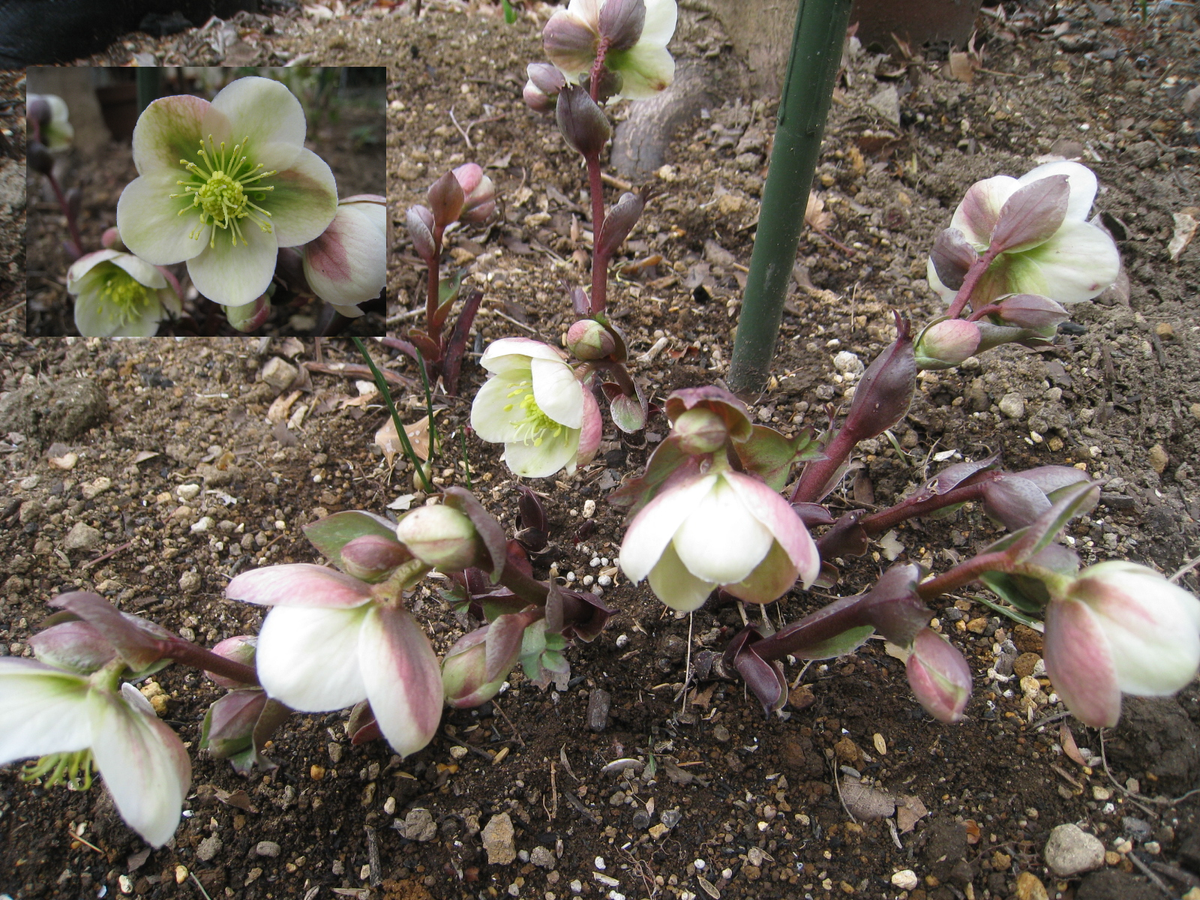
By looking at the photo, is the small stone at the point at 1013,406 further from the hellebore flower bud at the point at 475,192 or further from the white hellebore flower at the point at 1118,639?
the hellebore flower bud at the point at 475,192

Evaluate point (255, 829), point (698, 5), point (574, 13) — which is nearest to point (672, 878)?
point (255, 829)

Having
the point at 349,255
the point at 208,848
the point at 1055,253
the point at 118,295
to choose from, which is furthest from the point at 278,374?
the point at 1055,253

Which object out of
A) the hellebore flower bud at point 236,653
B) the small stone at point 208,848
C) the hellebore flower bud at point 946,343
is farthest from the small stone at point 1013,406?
the small stone at point 208,848

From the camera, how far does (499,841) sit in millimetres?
1023

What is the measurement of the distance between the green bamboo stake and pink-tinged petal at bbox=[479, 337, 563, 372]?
403mm

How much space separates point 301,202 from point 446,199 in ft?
1.02

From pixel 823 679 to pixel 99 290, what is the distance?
1.35 metres

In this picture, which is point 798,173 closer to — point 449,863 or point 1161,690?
point 1161,690

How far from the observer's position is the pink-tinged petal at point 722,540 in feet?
2.39

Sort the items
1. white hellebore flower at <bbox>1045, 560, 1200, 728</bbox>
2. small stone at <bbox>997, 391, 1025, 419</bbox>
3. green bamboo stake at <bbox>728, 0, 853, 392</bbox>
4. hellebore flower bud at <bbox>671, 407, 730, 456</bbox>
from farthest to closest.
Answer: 1. small stone at <bbox>997, 391, 1025, 419</bbox>
2. green bamboo stake at <bbox>728, 0, 853, 392</bbox>
3. hellebore flower bud at <bbox>671, 407, 730, 456</bbox>
4. white hellebore flower at <bbox>1045, 560, 1200, 728</bbox>

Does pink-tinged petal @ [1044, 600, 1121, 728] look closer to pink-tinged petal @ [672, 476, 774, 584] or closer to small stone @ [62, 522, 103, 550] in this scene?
pink-tinged petal @ [672, 476, 774, 584]

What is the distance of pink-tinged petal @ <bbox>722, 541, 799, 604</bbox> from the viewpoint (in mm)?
819

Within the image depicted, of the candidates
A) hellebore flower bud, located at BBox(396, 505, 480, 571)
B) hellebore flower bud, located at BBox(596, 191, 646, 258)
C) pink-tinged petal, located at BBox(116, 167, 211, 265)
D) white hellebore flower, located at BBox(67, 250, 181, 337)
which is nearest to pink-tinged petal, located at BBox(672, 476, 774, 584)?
hellebore flower bud, located at BBox(396, 505, 480, 571)

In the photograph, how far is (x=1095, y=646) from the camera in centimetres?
72
